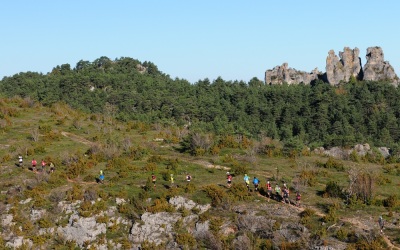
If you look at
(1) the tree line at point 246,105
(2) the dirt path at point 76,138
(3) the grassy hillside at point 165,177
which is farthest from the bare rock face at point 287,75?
(2) the dirt path at point 76,138

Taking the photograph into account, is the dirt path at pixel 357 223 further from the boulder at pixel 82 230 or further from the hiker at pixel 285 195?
the boulder at pixel 82 230

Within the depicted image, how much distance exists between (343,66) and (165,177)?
111537mm

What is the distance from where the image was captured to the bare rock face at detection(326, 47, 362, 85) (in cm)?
13550

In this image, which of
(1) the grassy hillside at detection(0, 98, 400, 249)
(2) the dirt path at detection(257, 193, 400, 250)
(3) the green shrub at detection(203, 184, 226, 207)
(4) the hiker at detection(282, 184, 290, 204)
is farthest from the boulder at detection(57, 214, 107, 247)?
(2) the dirt path at detection(257, 193, 400, 250)

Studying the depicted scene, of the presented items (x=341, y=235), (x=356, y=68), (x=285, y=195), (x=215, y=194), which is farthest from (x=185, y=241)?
(x=356, y=68)

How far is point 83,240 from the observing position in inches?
1204

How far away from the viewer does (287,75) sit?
498ft

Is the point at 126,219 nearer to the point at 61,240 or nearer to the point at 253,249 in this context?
the point at 61,240

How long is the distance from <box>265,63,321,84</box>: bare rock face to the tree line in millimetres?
18138

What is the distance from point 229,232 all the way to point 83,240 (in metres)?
9.80

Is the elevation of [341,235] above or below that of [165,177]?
below

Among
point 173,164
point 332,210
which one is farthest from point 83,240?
point 332,210

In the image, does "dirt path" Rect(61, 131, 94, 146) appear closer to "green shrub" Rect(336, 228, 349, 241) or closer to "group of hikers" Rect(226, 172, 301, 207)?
"group of hikers" Rect(226, 172, 301, 207)

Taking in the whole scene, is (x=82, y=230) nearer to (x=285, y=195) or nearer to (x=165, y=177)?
(x=165, y=177)
